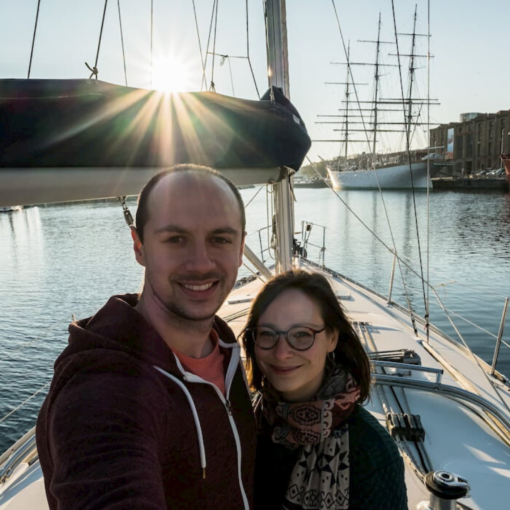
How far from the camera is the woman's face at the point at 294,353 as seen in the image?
1.72 m

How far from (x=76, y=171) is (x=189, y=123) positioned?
501mm

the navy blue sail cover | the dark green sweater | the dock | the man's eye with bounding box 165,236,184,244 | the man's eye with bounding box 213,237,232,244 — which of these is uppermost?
the navy blue sail cover

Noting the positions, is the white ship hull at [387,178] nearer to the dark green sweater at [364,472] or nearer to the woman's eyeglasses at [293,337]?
the woman's eyeglasses at [293,337]

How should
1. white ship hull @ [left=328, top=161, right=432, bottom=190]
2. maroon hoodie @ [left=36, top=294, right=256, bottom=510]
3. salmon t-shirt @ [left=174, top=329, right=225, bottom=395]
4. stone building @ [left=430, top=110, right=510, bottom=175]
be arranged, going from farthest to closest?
white ship hull @ [left=328, top=161, right=432, bottom=190] < stone building @ [left=430, top=110, right=510, bottom=175] < salmon t-shirt @ [left=174, top=329, right=225, bottom=395] < maroon hoodie @ [left=36, top=294, right=256, bottom=510]

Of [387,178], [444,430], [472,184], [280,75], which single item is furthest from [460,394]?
[387,178]

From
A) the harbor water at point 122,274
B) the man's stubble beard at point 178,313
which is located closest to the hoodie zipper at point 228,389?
the man's stubble beard at point 178,313

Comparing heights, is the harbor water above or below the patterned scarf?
below

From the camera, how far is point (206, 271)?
1.39m

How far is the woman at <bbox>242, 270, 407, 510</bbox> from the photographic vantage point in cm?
156

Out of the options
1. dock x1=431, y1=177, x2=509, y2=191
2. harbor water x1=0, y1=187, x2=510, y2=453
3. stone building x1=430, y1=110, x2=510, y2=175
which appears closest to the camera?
harbor water x1=0, y1=187, x2=510, y2=453

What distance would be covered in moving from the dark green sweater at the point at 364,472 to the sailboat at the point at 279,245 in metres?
0.47

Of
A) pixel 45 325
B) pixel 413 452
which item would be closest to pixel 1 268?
pixel 45 325

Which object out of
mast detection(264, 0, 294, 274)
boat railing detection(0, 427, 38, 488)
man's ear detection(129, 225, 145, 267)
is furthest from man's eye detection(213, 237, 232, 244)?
boat railing detection(0, 427, 38, 488)

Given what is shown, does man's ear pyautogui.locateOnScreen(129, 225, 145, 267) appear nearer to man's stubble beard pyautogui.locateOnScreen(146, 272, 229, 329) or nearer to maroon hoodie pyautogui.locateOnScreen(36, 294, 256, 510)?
man's stubble beard pyautogui.locateOnScreen(146, 272, 229, 329)
